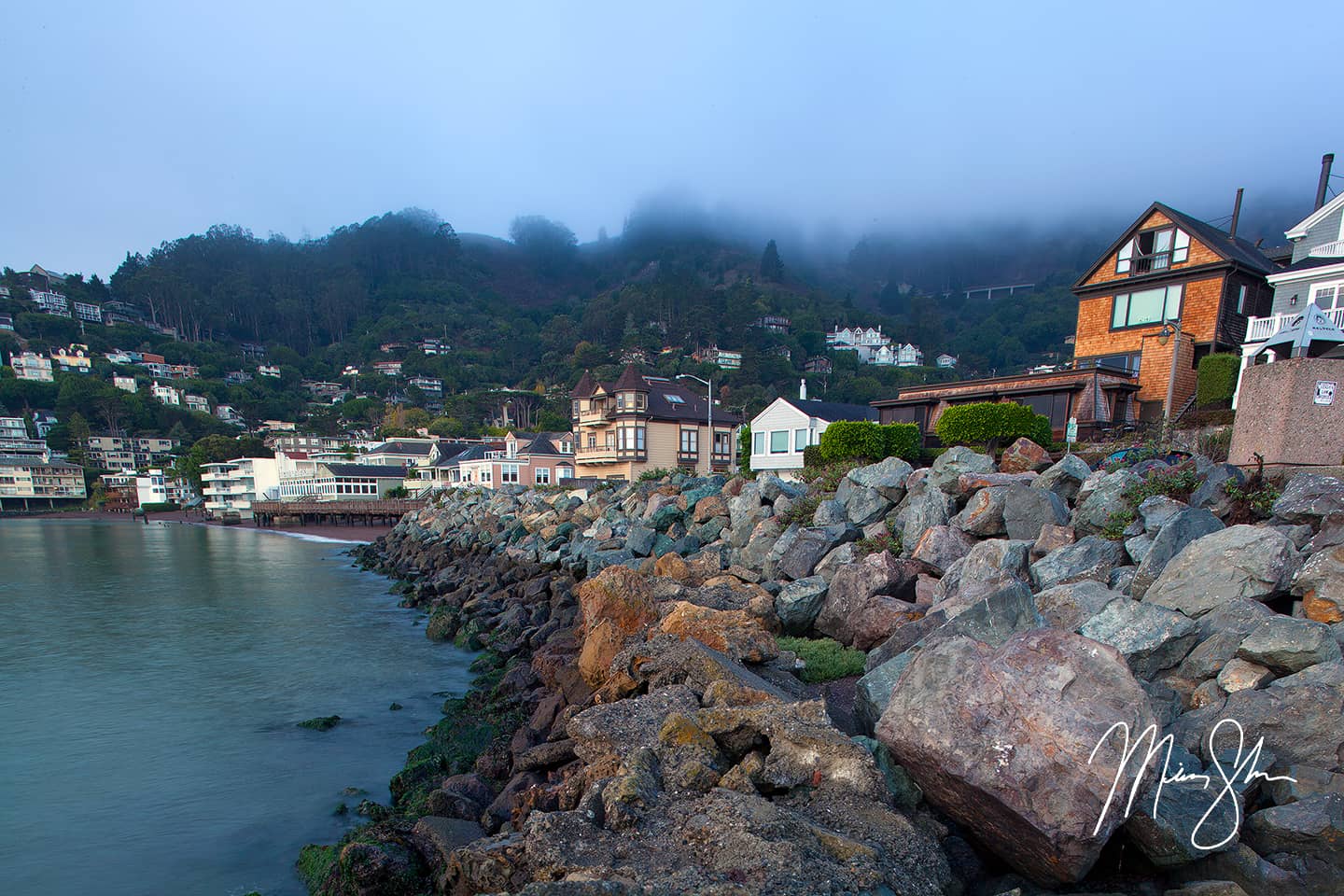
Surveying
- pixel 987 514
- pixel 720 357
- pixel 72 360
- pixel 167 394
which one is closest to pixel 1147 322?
pixel 987 514

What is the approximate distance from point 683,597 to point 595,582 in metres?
2.02

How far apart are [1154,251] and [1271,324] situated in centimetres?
694

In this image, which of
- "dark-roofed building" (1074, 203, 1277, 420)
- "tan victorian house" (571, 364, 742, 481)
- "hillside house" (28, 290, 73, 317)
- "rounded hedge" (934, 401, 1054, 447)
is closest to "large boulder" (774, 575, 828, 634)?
"rounded hedge" (934, 401, 1054, 447)

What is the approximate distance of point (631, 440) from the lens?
47906 mm

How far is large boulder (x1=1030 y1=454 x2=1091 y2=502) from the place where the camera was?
11.9m

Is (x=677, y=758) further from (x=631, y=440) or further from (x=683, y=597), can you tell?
(x=631, y=440)

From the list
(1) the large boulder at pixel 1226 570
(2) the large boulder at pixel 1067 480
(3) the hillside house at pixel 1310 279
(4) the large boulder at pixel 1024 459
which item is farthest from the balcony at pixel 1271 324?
(1) the large boulder at pixel 1226 570

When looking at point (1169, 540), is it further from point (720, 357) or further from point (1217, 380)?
point (720, 357)

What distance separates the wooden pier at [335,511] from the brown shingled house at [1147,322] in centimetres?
5221

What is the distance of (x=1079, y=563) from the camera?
9.21 m

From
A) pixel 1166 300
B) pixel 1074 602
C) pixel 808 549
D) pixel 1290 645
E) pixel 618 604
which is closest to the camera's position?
pixel 1290 645

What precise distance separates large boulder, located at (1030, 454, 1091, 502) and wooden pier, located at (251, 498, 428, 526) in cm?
5871

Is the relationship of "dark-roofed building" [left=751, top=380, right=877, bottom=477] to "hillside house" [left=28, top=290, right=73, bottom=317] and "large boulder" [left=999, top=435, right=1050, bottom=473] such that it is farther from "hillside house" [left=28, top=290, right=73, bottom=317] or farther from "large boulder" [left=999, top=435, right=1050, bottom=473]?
"hillside house" [left=28, top=290, right=73, bottom=317]

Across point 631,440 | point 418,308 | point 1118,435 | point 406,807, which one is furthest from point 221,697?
point 418,308
